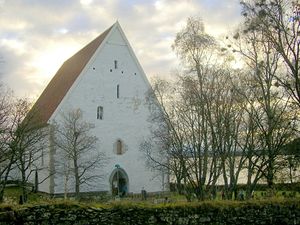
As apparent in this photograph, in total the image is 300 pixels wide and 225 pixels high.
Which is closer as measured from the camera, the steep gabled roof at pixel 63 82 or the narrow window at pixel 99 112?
the steep gabled roof at pixel 63 82

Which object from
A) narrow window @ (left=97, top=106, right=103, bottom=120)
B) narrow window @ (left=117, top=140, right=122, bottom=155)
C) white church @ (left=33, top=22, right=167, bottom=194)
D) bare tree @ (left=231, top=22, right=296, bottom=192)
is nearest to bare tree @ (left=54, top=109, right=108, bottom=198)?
white church @ (left=33, top=22, right=167, bottom=194)

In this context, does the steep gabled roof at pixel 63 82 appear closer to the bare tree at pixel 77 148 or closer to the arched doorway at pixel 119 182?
the bare tree at pixel 77 148

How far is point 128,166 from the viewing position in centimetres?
3978

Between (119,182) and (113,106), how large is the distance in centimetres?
727

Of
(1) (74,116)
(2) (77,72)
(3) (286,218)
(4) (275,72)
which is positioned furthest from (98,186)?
(3) (286,218)

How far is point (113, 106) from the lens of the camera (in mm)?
39844

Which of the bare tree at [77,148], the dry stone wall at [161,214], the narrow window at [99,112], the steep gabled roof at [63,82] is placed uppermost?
the steep gabled roof at [63,82]

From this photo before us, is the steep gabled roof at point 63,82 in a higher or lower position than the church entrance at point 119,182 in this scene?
higher

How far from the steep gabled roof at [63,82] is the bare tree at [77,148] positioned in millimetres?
2121

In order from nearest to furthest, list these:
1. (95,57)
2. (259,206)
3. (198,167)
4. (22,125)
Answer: (259,206) < (198,167) < (22,125) < (95,57)

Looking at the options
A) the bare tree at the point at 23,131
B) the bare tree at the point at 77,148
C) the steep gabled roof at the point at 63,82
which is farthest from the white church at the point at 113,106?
the bare tree at the point at 23,131

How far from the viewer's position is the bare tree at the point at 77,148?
115 feet

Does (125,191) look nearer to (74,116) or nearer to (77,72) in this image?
(74,116)

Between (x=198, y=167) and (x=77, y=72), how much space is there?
61.0 feet
